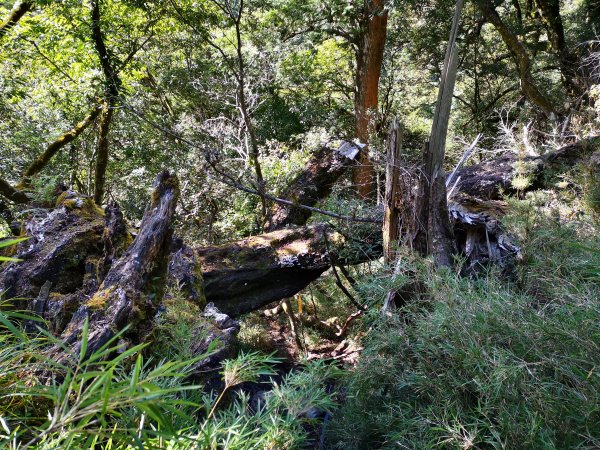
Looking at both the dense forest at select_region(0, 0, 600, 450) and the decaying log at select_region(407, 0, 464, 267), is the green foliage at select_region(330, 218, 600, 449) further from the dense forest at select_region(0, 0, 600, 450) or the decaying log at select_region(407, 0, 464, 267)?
the decaying log at select_region(407, 0, 464, 267)

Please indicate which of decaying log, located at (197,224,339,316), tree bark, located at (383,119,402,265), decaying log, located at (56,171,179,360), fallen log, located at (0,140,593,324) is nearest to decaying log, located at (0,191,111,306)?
fallen log, located at (0,140,593,324)

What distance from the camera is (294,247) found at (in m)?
4.55

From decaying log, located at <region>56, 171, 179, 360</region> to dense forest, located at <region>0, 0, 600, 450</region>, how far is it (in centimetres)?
1

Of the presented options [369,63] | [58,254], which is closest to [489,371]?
[58,254]

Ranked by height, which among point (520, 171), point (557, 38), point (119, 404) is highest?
point (557, 38)

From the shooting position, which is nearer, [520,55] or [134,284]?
[134,284]

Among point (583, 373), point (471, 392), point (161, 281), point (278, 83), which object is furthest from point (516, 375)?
point (278, 83)

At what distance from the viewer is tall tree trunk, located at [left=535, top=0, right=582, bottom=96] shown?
948 cm

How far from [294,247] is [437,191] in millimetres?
1626

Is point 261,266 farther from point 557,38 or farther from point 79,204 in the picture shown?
point 557,38

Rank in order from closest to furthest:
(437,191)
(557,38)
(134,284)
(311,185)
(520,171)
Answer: (134,284), (437,191), (520,171), (311,185), (557,38)

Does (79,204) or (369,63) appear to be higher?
(369,63)

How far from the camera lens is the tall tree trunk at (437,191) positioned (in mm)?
3393

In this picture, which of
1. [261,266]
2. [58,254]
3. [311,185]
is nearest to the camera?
[58,254]
